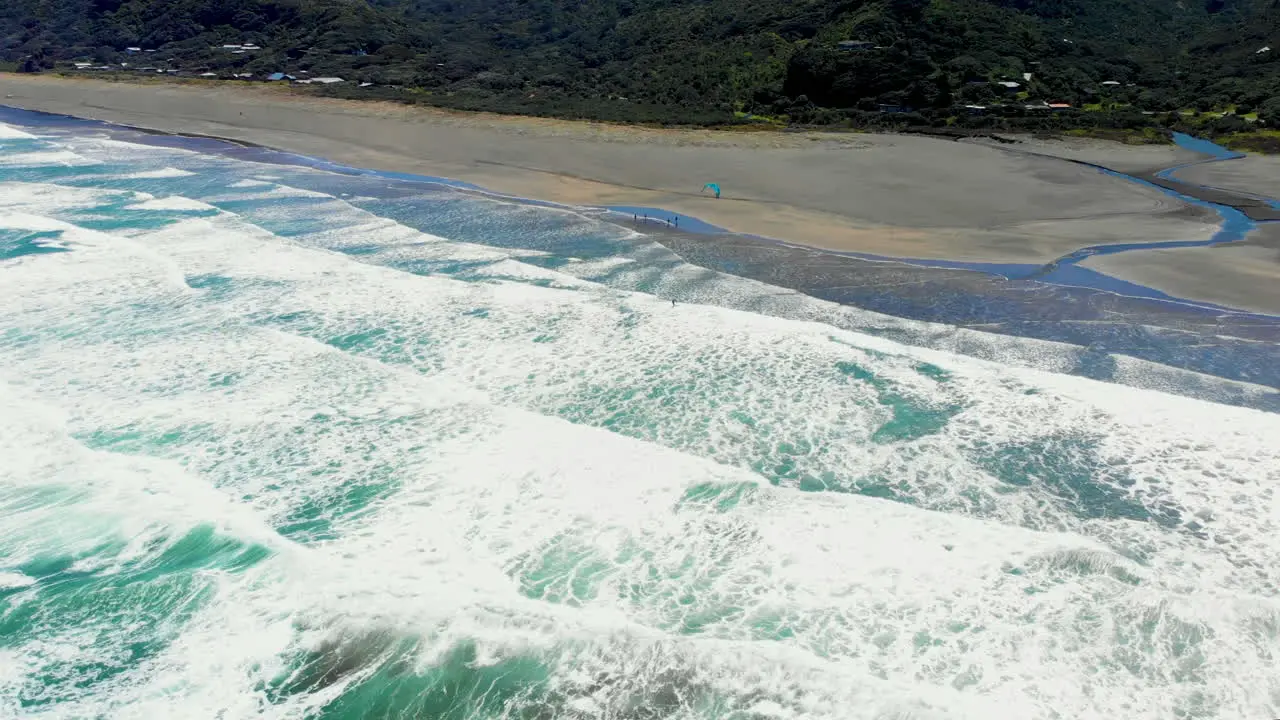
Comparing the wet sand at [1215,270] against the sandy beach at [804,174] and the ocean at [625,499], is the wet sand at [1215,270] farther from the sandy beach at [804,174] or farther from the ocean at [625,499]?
the ocean at [625,499]

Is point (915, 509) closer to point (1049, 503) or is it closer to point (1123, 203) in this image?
point (1049, 503)

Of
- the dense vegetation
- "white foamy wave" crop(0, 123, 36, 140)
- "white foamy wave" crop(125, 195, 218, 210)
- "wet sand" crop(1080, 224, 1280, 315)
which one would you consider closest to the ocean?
"wet sand" crop(1080, 224, 1280, 315)

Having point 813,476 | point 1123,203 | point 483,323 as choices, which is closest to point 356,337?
point 483,323

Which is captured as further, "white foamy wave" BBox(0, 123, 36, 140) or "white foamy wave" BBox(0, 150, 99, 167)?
"white foamy wave" BBox(0, 123, 36, 140)

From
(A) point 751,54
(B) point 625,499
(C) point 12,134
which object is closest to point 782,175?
(B) point 625,499

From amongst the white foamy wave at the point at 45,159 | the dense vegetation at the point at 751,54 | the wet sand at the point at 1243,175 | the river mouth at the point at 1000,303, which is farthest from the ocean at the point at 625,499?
the dense vegetation at the point at 751,54

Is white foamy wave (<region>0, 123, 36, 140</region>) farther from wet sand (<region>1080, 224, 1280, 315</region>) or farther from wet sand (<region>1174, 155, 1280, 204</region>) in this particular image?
wet sand (<region>1174, 155, 1280, 204</region>)

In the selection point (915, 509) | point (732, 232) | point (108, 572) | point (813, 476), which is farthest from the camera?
point (732, 232)
